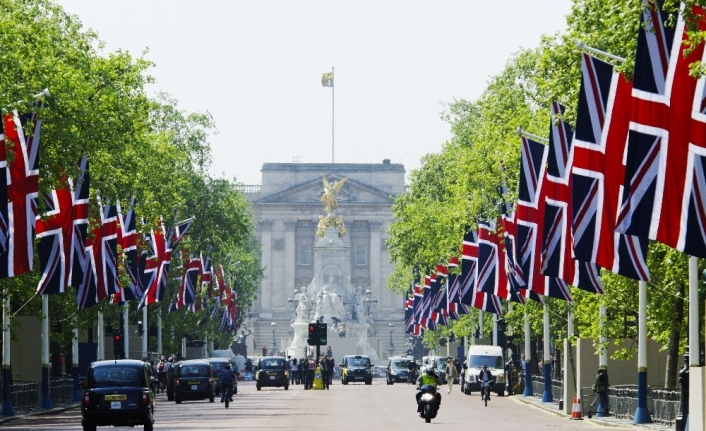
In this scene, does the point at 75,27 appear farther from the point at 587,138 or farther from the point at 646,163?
the point at 646,163

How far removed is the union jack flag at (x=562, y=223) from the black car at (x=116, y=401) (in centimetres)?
985

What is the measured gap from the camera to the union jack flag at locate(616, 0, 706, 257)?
27844 millimetres

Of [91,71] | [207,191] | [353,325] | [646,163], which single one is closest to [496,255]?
[91,71]

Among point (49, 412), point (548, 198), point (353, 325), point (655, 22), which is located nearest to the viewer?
point (655, 22)

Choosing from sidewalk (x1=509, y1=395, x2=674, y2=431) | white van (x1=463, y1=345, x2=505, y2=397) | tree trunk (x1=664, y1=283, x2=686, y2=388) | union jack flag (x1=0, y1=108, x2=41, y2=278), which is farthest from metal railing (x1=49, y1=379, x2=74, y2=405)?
tree trunk (x1=664, y1=283, x2=686, y2=388)

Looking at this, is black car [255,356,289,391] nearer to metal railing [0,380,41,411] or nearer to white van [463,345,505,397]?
white van [463,345,505,397]

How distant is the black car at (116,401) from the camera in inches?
1658

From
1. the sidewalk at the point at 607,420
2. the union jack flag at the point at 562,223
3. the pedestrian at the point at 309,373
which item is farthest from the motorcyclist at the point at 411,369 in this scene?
the union jack flag at the point at 562,223

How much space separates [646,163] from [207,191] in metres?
74.6

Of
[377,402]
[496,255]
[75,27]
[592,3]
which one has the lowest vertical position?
[377,402]

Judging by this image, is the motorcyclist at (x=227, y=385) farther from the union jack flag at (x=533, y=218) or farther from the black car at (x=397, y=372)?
the black car at (x=397, y=372)

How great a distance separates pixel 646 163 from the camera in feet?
93.9

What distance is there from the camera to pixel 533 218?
49.0m

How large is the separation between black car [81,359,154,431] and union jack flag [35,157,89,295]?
22.4 feet
